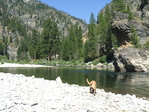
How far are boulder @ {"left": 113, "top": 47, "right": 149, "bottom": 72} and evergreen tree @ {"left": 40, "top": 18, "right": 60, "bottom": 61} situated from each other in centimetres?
4009

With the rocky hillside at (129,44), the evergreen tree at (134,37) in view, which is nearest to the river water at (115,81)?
the rocky hillside at (129,44)

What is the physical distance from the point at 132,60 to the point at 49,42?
150 ft

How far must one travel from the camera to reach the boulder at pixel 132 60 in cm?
3309

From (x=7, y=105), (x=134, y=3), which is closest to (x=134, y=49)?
(x=7, y=105)

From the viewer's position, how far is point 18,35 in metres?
176

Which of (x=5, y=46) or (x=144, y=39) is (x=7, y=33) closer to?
(x=5, y=46)

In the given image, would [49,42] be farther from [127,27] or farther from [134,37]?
[134,37]

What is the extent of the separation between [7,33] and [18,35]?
36.8ft

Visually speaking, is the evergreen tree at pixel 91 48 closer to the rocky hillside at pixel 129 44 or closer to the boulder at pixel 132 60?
the rocky hillside at pixel 129 44

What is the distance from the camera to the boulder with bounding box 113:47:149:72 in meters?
33.1

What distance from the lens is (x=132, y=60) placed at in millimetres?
34188

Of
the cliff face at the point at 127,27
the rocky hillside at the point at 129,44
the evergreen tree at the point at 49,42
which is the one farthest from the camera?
the evergreen tree at the point at 49,42

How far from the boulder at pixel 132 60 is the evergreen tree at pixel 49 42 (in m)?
40.1

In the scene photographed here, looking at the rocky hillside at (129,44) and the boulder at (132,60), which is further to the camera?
the rocky hillside at (129,44)
